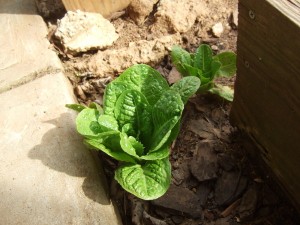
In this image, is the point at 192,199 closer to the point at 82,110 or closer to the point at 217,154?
the point at 217,154

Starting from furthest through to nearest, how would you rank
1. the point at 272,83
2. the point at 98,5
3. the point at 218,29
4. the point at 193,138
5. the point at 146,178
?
the point at 98,5 < the point at 218,29 < the point at 193,138 < the point at 146,178 < the point at 272,83

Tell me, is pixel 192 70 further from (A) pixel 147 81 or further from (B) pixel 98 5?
(B) pixel 98 5

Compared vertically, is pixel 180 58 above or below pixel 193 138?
above

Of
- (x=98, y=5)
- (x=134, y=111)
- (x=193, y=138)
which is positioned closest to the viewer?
(x=134, y=111)

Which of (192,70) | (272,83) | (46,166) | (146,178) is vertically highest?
(272,83)

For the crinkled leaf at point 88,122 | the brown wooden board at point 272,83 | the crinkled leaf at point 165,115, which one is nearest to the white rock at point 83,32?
the crinkled leaf at point 88,122

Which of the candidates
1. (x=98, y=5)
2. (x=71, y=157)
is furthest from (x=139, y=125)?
(x=98, y=5)

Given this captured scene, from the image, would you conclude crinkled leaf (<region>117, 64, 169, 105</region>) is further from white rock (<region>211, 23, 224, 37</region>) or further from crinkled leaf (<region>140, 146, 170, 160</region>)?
white rock (<region>211, 23, 224, 37</region>)

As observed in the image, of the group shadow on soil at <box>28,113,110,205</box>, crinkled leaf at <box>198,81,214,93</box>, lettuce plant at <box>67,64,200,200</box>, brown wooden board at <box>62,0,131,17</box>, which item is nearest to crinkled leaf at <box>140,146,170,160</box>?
lettuce plant at <box>67,64,200,200</box>
